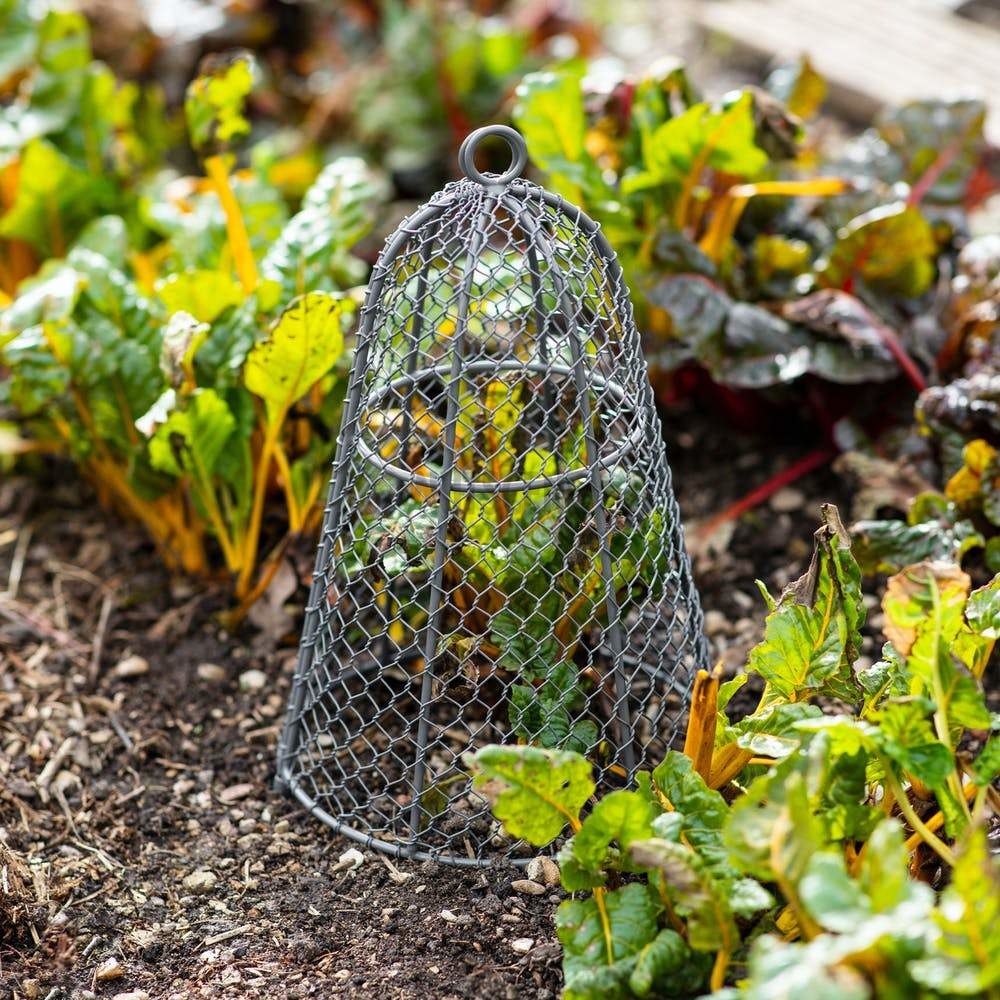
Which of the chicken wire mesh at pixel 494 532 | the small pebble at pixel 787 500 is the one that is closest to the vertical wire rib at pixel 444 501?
the chicken wire mesh at pixel 494 532

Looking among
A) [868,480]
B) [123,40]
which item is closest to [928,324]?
[868,480]

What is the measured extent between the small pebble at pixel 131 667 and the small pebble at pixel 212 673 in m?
0.12

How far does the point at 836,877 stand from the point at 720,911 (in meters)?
0.24

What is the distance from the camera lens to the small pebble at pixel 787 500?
9.36ft

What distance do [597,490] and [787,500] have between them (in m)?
1.16

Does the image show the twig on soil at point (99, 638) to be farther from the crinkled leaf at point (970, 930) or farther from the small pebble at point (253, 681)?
the crinkled leaf at point (970, 930)

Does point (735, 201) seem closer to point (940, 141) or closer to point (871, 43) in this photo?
point (940, 141)

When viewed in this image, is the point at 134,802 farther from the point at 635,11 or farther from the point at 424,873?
the point at 635,11

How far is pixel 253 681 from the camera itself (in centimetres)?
248

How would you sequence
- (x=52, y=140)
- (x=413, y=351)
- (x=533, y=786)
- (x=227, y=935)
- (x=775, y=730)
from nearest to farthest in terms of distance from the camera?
(x=533, y=786), (x=775, y=730), (x=227, y=935), (x=413, y=351), (x=52, y=140)

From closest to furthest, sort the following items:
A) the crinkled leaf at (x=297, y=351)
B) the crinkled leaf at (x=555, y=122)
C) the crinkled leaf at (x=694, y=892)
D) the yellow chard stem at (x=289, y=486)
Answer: the crinkled leaf at (x=694, y=892) → the crinkled leaf at (x=297, y=351) → the yellow chard stem at (x=289, y=486) → the crinkled leaf at (x=555, y=122)

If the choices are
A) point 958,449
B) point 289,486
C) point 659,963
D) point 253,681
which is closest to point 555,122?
point 289,486

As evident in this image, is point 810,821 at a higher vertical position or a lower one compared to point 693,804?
higher

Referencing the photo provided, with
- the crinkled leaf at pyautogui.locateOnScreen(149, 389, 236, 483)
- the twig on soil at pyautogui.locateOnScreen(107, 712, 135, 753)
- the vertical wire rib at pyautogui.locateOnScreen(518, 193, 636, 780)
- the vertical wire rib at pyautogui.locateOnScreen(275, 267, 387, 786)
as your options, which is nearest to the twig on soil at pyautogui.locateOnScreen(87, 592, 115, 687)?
the twig on soil at pyautogui.locateOnScreen(107, 712, 135, 753)
